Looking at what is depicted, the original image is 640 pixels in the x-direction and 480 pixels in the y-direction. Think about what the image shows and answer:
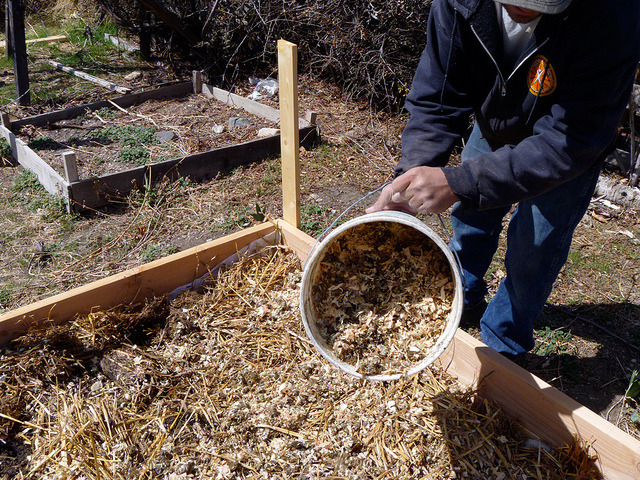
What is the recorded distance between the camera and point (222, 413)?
6.97 ft

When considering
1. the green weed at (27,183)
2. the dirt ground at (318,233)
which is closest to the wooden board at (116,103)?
the dirt ground at (318,233)

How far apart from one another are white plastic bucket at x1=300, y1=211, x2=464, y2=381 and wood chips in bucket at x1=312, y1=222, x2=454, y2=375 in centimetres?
5

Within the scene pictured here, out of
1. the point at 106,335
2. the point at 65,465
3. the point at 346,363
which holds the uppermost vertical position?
the point at 346,363

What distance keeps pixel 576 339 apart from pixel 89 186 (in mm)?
3360

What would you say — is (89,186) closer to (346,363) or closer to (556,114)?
(346,363)

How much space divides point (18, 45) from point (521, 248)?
17.1ft

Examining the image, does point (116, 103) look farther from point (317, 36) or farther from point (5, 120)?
point (317, 36)

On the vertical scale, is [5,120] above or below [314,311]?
below

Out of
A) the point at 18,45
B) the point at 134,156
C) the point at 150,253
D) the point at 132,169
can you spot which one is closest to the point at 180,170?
the point at 132,169

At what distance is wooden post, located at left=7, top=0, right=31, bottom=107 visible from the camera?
5047 mm

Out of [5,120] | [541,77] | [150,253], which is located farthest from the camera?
[5,120]

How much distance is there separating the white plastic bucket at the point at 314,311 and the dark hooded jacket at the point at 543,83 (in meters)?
0.19

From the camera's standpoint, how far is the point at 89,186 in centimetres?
377

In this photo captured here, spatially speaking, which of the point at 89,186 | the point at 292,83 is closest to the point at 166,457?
the point at 292,83
